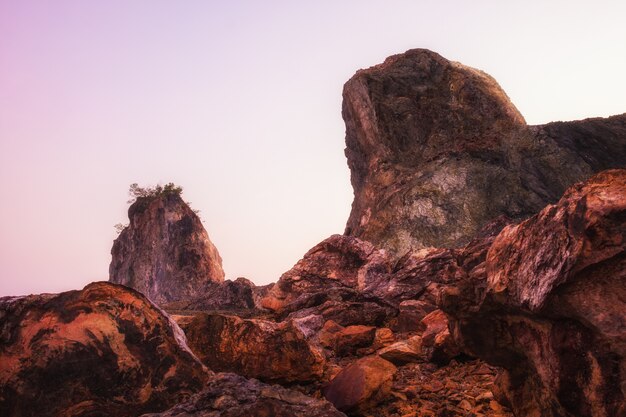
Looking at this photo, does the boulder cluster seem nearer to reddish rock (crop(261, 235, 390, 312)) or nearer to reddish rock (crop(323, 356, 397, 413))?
reddish rock (crop(323, 356, 397, 413))

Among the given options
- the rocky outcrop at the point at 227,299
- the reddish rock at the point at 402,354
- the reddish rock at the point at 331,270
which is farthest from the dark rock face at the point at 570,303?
the rocky outcrop at the point at 227,299

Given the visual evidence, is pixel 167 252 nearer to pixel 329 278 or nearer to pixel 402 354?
pixel 329 278

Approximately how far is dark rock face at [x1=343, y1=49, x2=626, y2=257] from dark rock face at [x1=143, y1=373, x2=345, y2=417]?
94.9 feet

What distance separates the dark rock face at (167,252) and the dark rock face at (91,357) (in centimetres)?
4028

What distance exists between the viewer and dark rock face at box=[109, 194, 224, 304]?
4597 cm

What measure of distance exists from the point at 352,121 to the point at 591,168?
22308 millimetres

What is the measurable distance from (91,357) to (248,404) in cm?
224

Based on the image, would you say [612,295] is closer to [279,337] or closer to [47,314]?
[279,337]

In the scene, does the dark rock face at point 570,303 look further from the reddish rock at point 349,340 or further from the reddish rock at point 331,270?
the reddish rock at point 331,270

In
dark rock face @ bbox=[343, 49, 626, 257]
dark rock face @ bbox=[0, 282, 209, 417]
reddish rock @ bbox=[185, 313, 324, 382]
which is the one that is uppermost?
dark rock face @ bbox=[343, 49, 626, 257]

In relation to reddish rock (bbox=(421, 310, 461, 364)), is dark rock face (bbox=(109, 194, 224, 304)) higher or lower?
higher

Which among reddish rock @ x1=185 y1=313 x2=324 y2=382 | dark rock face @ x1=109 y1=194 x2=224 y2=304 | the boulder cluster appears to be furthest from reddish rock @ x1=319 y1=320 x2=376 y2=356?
dark rock face @ x1=109 y1=194 x2=224 y2=304

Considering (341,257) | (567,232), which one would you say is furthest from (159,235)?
(567,232)

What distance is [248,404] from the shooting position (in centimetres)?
462
